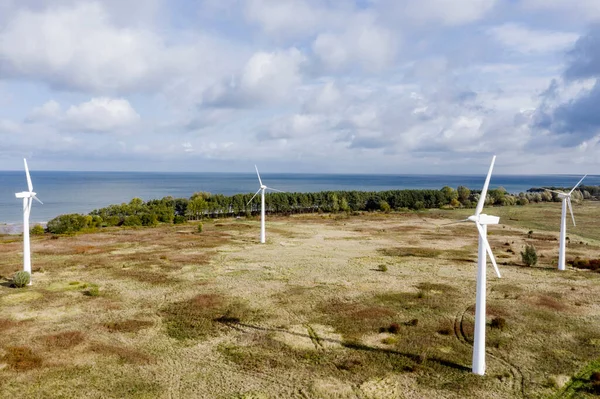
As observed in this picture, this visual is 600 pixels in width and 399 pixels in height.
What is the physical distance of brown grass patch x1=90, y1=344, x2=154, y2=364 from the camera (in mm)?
29578

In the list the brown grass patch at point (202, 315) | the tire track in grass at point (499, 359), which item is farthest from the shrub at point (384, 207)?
the brown grass patch at point (202, 315)

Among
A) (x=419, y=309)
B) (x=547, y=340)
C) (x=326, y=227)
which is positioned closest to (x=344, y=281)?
(x=419, y=309)

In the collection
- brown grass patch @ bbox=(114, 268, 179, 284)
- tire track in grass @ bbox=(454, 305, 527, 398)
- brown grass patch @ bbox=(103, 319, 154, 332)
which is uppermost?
brown grass patch @ bbox=(114, 268, 179, 284)

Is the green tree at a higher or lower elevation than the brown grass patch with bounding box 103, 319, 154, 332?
higher

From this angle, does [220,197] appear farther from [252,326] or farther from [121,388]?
[121,388]

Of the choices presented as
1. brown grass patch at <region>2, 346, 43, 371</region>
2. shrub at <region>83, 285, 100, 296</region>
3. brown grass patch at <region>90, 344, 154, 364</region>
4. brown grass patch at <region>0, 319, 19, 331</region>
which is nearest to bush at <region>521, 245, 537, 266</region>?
brown grass patch at <region>90, 344, 154, 364</region>

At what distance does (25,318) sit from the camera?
3734 centimetres

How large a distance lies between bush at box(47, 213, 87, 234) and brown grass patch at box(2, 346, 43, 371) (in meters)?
73.9

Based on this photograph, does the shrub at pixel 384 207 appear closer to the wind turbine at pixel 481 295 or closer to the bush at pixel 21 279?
the bush at pixel 21 279

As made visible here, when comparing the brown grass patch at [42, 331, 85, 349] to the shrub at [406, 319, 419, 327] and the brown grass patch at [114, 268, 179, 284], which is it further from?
the shrub at [406, 319, 419, 327]

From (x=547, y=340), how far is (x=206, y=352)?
87.3 ft

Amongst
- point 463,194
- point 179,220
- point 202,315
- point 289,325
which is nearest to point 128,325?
point 202,315

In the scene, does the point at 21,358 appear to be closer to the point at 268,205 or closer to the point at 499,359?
the point at 499,359

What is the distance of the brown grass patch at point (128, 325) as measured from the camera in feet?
115
